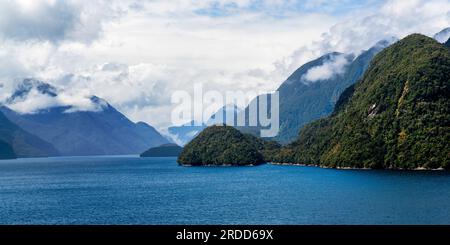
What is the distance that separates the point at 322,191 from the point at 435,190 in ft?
76.4

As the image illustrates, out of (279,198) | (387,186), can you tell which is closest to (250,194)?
(279,198)

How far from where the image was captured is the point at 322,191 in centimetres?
12206

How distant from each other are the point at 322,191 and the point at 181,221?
51029 millimetres

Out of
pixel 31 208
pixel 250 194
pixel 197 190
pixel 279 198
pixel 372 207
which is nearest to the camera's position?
pixel 372 207
